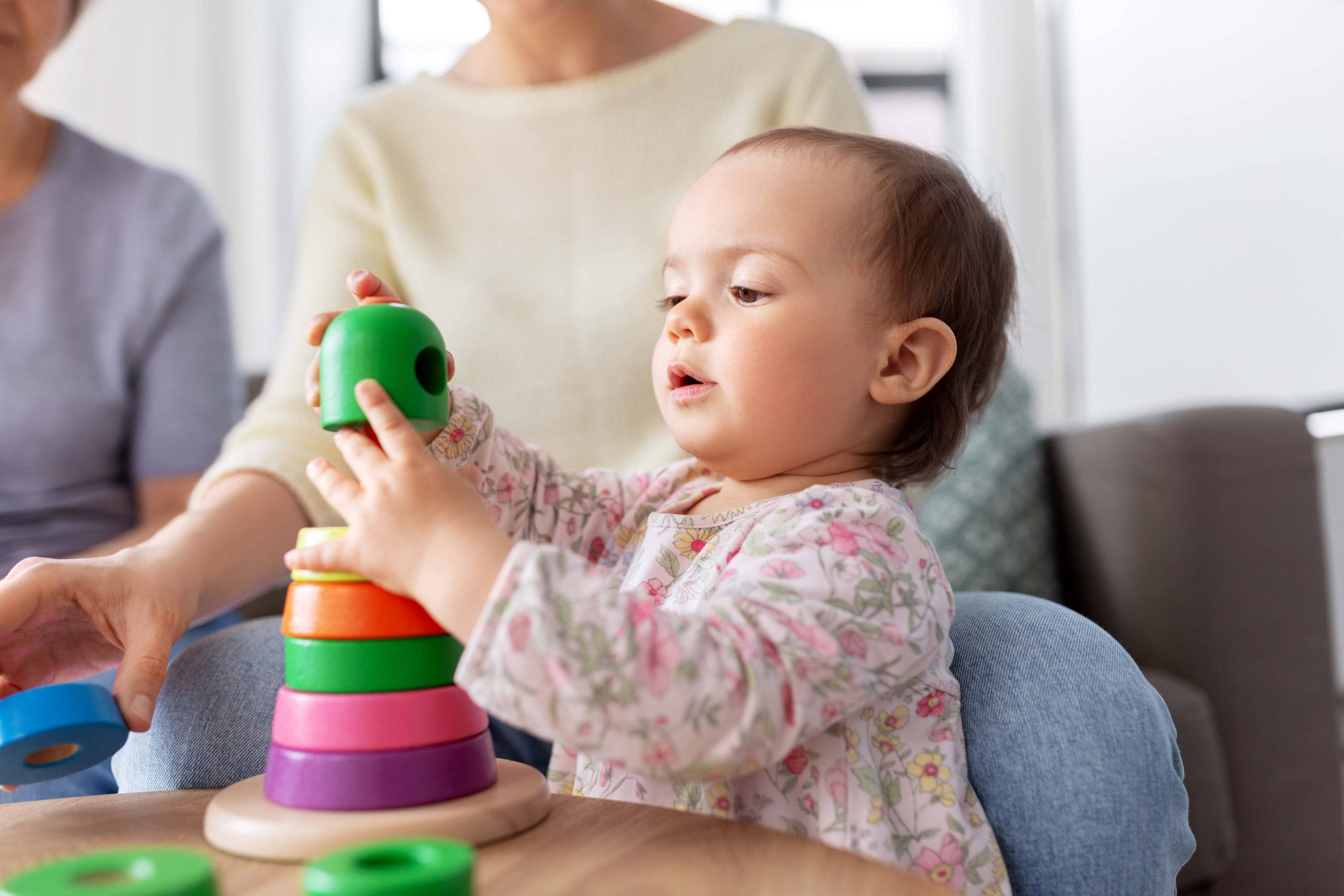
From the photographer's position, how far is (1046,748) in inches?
28.8

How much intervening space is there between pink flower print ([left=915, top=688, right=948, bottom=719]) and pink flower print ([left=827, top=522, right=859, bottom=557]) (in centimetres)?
13

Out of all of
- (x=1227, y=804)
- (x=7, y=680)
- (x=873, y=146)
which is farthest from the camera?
(x=1227, y=804)

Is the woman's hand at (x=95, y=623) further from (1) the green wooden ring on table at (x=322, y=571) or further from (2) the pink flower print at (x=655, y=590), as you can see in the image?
(2) the pink flower print at (x=655, y=590)

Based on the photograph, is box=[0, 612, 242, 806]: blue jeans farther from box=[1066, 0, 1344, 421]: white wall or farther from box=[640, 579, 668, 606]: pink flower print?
box=[1066, 0, 1344, 421]: white wall

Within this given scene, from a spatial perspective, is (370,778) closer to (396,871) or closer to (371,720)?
(371,720)

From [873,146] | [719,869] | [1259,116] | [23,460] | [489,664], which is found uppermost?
[1259,116]

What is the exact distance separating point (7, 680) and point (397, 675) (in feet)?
1.17

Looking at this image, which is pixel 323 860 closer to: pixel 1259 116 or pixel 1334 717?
pixel 1334 717

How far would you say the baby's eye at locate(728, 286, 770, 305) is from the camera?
83 cm

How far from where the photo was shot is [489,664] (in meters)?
0.59

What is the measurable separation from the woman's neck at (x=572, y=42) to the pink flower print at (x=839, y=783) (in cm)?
93

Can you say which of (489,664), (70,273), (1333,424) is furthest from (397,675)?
(1333,424)

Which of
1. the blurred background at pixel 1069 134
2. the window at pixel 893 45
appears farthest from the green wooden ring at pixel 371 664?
the window at pixel 893 45

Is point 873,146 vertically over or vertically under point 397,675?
over
